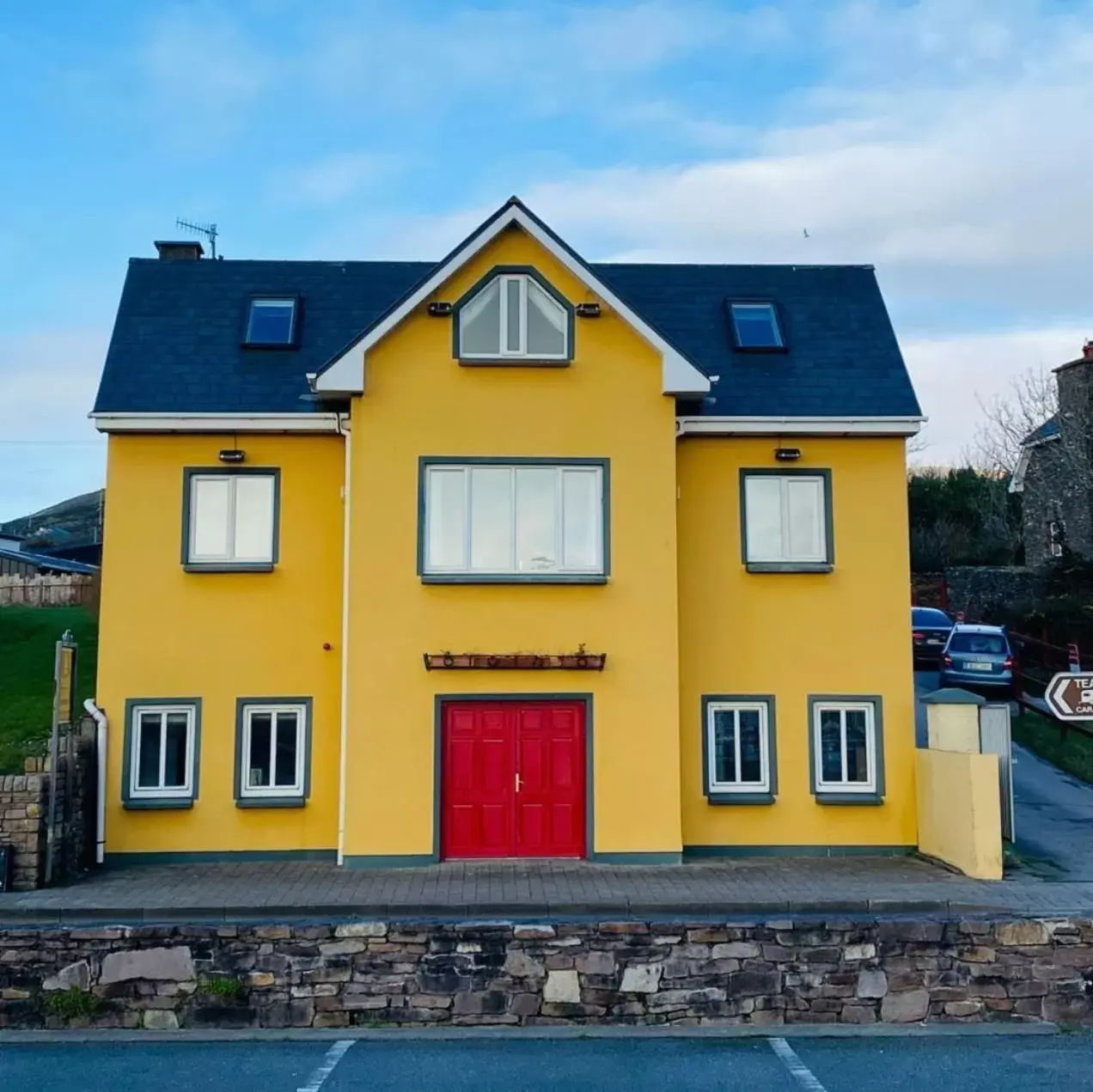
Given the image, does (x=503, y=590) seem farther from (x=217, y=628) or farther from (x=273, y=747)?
(x=217, y=628)

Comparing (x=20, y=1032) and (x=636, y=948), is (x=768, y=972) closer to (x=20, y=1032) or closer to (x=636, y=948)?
(x=636, y=948)

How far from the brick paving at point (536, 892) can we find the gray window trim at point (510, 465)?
382 cm

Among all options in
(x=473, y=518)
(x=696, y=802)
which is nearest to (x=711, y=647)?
(x=696, y=802)

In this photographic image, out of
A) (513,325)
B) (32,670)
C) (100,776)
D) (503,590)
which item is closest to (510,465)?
(503,590)

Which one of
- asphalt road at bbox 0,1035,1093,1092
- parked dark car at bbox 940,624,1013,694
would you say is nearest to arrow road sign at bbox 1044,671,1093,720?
asphalt road at bbox 0,1035,1093,1092

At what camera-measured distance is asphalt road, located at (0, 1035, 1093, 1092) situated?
9312 mm

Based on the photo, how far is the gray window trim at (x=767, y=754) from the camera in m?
16.4

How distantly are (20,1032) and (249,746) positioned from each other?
5965 mm

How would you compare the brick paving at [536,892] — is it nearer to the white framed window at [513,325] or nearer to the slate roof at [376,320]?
the slate roof at [376,320]

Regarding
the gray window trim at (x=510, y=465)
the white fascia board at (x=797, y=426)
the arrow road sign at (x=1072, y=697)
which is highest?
the white fascia board at (x=797, y=426)

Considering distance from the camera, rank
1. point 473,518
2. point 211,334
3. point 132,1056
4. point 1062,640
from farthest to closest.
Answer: point 1062,640
point 211,334
point 473,518
point 132,1056

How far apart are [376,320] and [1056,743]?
15328mm

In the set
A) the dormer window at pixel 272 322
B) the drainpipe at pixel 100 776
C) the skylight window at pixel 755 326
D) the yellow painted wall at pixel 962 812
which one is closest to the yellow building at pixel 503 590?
the drainpipe at pixel 100 776

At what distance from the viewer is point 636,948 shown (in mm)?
10930
